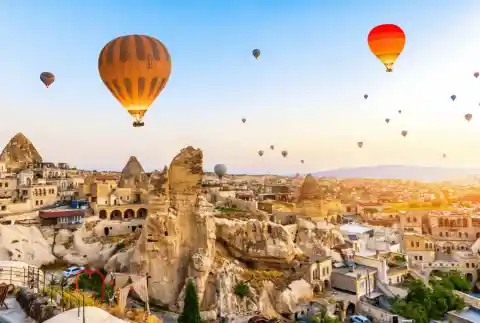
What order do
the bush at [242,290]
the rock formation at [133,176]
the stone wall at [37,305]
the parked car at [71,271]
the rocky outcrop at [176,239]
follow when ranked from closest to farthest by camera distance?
1. the stone wall at [37,305]
2. the bush at [242,290]
3. the rocky outcrop at [176,239]
4. the parked car at [71,271]
5. the rock formation at [133,176]

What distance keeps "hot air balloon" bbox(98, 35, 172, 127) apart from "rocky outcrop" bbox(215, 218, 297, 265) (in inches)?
317

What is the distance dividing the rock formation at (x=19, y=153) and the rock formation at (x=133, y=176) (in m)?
9.34

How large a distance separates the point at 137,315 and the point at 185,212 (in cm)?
1079

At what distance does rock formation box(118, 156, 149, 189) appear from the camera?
3203 centimetres

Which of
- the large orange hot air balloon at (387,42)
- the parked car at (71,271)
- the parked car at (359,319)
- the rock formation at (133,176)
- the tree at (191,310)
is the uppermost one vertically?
the large orange hot air balloon at (387,42)

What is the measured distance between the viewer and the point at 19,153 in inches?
1511

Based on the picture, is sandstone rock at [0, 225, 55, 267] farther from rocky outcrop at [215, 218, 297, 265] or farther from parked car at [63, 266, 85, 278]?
rocky outcrop at [215, 218, 297, 265]

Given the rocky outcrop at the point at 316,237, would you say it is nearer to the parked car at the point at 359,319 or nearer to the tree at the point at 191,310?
the parked car at the point at 359,319

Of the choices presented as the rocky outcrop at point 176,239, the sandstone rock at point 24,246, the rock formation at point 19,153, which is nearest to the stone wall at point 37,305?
the rocky outcrop at point 176,239

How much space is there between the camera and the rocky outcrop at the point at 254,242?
66.0ft

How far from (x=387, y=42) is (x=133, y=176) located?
21765mm

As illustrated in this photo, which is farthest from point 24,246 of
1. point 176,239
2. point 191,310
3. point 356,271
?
point 356,271

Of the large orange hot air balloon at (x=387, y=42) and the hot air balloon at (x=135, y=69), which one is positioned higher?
the large orange hot air balloon at (x=387, y=42)

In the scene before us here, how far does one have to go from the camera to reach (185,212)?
19234mm
